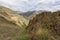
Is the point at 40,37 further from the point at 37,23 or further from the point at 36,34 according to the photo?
the point at 37,23

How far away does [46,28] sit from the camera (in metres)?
12.9

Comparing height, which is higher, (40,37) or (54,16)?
(54,16)

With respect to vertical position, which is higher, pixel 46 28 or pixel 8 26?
pixel 46 28

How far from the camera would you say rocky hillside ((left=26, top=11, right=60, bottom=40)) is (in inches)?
493

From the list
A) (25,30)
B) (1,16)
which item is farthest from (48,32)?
(1,16)

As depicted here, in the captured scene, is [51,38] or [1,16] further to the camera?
[1,16]

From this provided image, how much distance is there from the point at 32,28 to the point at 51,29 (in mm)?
1330

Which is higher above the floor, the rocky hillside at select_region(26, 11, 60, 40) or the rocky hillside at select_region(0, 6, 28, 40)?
the rocky hillside at select_region(26, 11, 60, 40)

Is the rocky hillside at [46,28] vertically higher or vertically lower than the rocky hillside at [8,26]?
higher

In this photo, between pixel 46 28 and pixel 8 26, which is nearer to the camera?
pixel 46 28

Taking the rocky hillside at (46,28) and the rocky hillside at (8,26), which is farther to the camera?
the rocky hillside at (8,26)

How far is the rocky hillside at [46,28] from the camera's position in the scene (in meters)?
12.5

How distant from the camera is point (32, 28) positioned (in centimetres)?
1389

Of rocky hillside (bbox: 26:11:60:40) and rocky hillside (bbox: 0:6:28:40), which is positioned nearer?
rocky hillside (bbox: 26:11:60:40)
